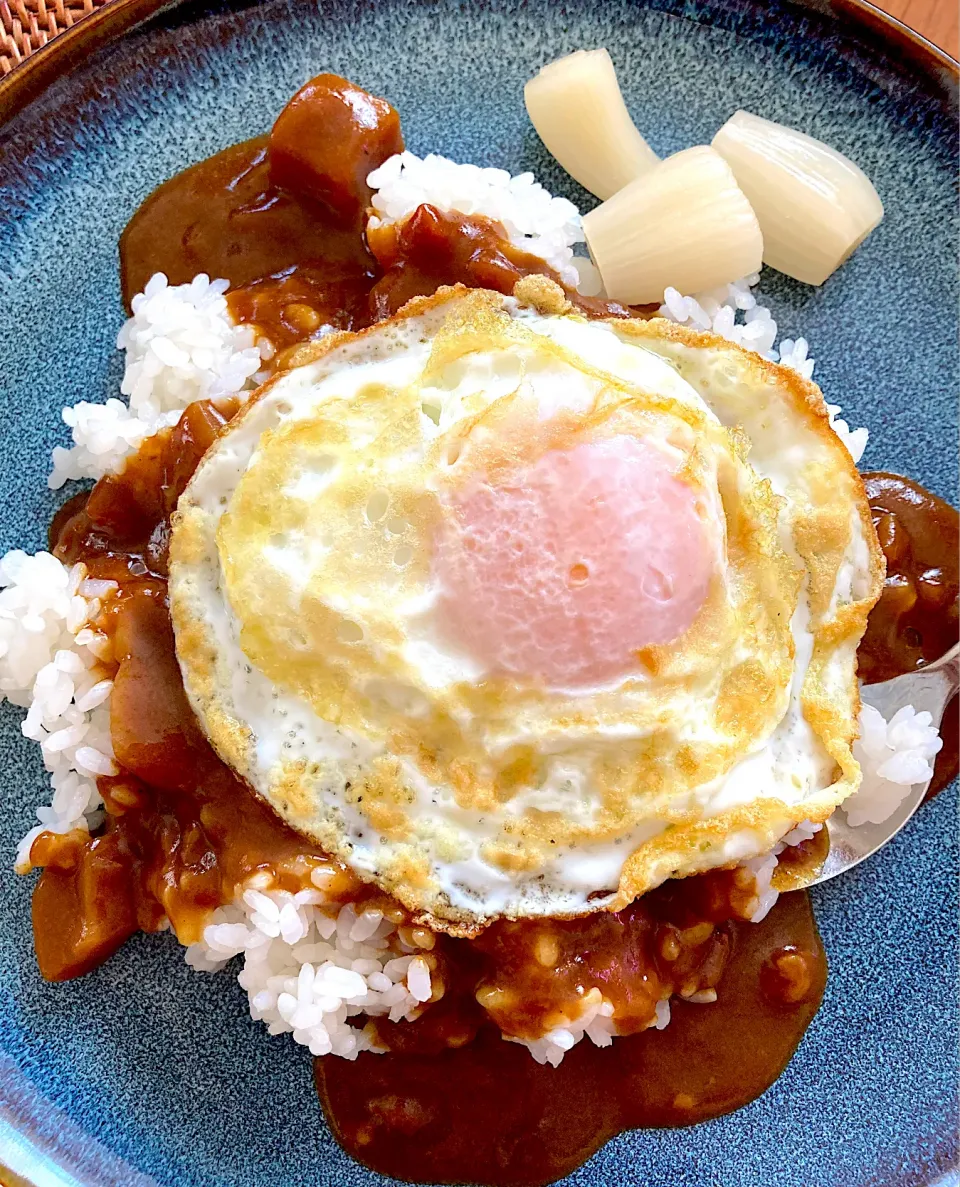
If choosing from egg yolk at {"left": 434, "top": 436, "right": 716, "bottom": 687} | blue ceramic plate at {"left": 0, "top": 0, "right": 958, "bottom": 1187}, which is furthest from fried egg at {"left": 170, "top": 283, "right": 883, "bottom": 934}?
blue ceramic plate at {"left": 0, "top": 0, "right": 958, "bottom": 1187}

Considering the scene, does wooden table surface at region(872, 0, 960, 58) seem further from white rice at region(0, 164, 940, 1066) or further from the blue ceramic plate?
white rice at region(0, 164, 940, 1066)

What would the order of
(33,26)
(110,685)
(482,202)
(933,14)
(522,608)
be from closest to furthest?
(522,608), (110,685), (482,202), (33,26), (933,14)

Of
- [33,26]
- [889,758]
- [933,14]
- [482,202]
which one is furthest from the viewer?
[933,14]

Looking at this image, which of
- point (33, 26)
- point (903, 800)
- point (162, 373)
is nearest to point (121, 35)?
point (33, 26)

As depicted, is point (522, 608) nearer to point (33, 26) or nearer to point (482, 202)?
point (482, 202)

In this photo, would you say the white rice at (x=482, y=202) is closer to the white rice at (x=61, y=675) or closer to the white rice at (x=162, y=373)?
the white rice at (x=162, y=373)

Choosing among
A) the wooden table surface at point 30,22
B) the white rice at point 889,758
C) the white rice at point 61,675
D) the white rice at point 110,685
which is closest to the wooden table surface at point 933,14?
the white rice at point 110,685
